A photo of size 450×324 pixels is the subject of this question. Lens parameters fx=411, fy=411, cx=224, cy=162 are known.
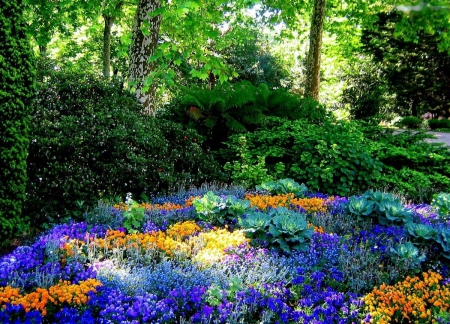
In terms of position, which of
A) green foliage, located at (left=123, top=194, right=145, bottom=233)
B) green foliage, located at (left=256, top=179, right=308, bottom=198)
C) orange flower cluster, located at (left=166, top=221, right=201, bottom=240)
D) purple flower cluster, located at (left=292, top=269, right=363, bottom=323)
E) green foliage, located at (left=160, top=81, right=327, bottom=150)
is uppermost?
green foliage, located at (left=160, top=81, right=327, bottom=150)

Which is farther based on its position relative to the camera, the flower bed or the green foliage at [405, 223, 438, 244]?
the green foliage at [405, 223, 438, 244]

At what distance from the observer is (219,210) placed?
4.15m

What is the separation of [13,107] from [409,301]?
12.3 feet

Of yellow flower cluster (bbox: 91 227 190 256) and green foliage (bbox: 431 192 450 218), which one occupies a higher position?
green foliage (bbox: 431 192 450 218)

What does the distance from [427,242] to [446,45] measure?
1142 centimetres

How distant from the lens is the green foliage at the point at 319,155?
20.5 feet

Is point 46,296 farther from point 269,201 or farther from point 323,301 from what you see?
point 269,201

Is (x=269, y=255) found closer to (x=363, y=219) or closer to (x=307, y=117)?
(x=363, y=219)

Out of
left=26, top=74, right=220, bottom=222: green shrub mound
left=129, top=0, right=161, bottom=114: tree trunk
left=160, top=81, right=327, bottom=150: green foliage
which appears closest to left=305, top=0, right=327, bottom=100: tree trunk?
left=160, top=81, right=327, bottom=150: green foliage

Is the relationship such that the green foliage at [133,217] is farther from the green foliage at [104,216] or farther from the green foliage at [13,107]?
the green foliage at [13,107]

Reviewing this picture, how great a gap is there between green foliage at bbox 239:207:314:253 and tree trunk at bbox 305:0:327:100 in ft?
26.6

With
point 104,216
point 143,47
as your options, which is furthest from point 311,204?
point 143,47

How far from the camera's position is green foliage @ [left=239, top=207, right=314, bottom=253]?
351 centimetres

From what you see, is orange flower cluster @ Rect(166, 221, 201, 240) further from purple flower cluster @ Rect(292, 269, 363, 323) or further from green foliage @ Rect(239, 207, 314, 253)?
purple flower cluster @ Rect(292, 269, 363, 323)
